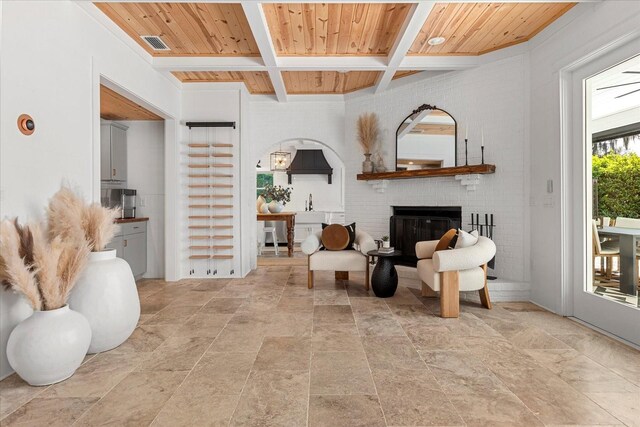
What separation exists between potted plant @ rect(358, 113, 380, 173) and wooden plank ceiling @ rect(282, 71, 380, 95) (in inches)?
20.2

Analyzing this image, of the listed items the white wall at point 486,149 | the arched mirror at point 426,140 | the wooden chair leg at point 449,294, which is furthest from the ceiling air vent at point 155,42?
the wooden chair leg at point 449,294

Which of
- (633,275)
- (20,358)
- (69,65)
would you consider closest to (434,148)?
(633,275)

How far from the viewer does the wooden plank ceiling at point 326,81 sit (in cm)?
452

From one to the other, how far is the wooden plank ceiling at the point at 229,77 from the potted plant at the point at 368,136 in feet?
4.95

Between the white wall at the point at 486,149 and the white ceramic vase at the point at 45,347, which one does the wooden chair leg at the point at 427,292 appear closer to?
the white wall at the point at 486,149

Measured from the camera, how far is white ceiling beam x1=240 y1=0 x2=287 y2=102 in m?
2.80

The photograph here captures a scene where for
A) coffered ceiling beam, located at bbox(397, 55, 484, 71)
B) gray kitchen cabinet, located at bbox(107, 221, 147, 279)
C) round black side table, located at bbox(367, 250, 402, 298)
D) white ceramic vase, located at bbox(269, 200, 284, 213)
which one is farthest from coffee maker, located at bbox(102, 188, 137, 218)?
coffered ceiling beam, located at bbox(397, 55, 484, 71)

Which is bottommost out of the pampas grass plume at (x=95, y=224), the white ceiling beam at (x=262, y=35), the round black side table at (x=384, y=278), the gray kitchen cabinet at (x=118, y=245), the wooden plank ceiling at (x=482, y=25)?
the round black side table at (x=384, y=278)

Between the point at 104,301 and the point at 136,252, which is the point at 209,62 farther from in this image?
the point at 104,301

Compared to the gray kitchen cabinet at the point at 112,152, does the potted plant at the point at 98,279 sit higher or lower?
lower

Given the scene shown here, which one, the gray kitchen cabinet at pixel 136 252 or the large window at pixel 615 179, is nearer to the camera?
the large window at pixel 615 179

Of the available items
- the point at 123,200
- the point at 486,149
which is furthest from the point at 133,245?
the point at 486,149

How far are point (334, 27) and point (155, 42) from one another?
6.29ft

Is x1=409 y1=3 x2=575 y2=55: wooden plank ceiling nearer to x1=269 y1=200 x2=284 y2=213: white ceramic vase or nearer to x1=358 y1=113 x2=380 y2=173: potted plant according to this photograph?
x1=358 y1=113 x2=380 y2=173: potted plant
